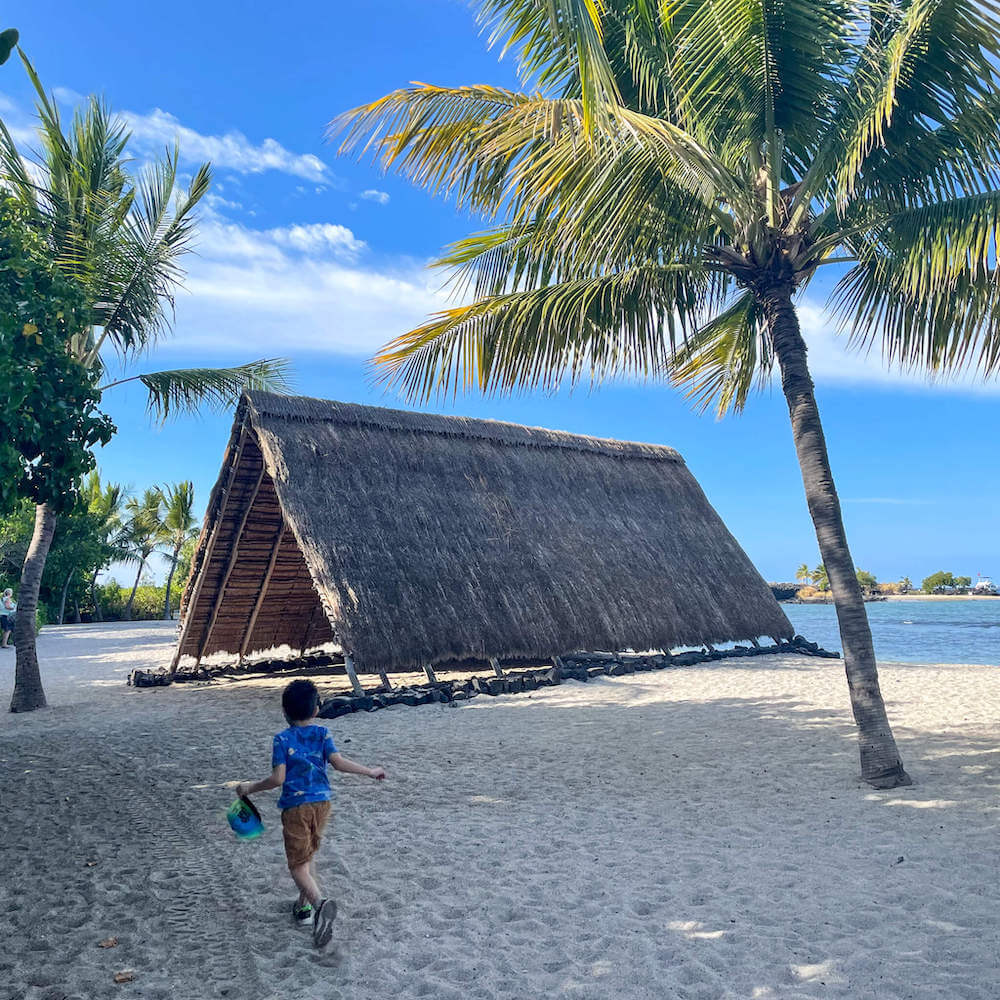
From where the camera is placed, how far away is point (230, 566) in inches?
423

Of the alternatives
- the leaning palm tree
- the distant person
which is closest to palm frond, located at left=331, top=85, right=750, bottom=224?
the leaning palm tree

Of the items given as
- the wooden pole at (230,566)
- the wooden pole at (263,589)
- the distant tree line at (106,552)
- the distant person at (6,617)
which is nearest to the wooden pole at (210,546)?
the wooden pole at (230,566)

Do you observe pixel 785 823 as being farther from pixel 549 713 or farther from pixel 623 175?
pixel 623 175

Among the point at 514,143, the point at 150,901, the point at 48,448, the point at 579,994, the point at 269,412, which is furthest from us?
the point at 269,412

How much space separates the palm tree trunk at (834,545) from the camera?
5.52 metres

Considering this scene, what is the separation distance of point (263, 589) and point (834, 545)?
8.36 metres

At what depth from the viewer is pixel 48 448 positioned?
5.75 m

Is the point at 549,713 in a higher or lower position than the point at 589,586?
lower

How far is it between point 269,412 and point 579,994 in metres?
8.36

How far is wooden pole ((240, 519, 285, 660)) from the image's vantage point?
11.0 metres

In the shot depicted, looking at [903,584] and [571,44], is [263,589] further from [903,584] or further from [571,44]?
[903,584]

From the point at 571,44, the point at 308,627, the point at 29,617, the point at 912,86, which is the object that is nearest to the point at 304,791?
the point at 571,44

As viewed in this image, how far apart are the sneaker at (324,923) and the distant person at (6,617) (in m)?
18.1

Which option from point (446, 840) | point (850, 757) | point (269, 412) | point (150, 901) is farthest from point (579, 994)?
point (269, 412)
